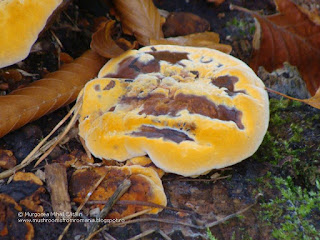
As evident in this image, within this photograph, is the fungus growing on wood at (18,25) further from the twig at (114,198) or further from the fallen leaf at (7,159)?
the twig at (114,198)

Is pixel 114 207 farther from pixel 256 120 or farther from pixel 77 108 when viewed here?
pixel 256 120

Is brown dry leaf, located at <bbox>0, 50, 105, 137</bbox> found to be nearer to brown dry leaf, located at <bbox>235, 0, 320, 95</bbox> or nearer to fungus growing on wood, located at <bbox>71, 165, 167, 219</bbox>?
fungus growing on wood, located at <bbox>71, 165, 167, 219</bbox>

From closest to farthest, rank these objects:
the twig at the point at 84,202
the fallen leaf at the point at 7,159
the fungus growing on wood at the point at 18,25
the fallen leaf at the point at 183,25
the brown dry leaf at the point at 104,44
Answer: the twig at the point at 84,202 → the fungus growing on wood at the point at 18,25 → the fallen leaf at the point at 7,159 → the brown dry leaf at the point at 104,44 → the fallen leaf at the point at 183,25

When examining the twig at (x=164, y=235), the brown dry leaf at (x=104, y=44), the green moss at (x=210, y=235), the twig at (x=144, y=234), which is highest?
the brown dry leaf at (x=104, y=44)

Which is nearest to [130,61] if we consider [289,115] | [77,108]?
[77,108]

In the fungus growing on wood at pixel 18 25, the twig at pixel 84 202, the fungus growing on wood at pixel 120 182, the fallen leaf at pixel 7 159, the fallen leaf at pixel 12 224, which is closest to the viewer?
the fallen leaf at pixel 12 224

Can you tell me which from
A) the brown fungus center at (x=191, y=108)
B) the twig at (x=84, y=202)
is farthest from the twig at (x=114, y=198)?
the brown fungus center at (x=191, y=108)
